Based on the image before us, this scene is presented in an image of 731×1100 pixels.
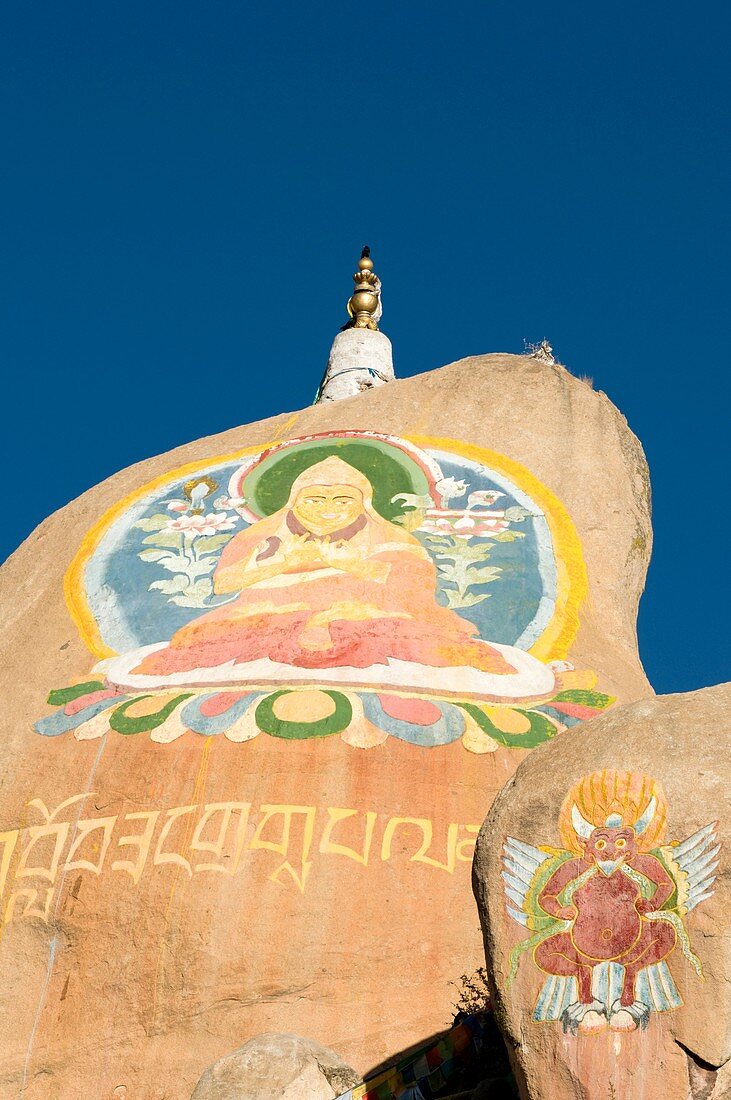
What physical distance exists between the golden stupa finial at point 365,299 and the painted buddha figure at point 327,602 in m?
7.22

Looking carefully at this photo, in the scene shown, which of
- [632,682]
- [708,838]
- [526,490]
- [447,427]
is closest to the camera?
[708,838]

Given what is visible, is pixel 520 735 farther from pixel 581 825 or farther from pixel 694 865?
pixel 694 865

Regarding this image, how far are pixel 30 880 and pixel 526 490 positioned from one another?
5958mm

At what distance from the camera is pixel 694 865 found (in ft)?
21.2

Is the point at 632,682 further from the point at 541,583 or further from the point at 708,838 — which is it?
the point at 708,838

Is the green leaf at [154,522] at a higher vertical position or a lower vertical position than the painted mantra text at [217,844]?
higher

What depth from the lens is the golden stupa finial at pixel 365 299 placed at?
67.9 ft

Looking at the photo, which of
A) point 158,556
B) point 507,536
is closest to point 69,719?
point 158,556

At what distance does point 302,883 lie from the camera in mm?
9359

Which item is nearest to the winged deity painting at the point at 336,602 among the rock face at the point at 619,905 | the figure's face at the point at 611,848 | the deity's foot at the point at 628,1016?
the rock face at the point at 619,905

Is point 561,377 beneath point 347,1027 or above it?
above

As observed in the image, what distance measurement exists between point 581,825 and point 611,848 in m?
0.16

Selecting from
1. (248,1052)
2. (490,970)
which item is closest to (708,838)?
(490,970)

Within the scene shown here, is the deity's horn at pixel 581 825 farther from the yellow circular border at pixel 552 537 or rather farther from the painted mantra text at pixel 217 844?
the yellow circular border at pixel 552 537
